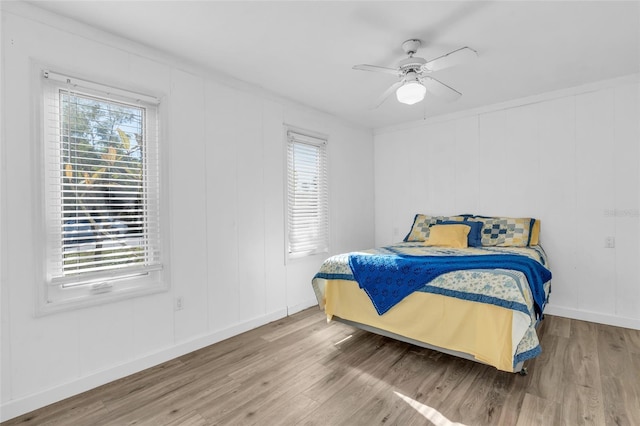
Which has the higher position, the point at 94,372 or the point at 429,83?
the point at 429,83

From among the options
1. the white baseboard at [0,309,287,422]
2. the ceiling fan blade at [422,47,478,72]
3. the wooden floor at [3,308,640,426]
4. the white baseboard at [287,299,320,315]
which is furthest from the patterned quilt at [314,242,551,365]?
the white baseboard at [0,309,287,422]

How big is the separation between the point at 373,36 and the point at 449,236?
234 cm

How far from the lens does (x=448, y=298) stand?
2.38 metres

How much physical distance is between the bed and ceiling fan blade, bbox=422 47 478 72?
152 centimetres

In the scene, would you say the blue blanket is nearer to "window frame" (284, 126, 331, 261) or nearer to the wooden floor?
the wooden floor

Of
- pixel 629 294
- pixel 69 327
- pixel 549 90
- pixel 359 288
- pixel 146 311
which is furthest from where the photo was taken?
pixel 549 90

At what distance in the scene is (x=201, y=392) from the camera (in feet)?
7.10

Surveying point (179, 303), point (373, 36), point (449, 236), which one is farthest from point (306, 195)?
point (373, 36)

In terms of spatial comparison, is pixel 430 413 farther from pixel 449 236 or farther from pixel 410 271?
pixel 449 236

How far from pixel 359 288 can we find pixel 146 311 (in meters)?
1.79

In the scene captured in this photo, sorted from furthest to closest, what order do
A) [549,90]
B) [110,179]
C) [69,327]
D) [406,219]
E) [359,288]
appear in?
[406,219]
[549,90]
[359,288]
[110,179]
[69,327]

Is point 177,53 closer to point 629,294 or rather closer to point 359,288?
point 359,288

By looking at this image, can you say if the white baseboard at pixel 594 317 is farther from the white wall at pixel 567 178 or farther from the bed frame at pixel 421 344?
the bed frame at pixel 421 344

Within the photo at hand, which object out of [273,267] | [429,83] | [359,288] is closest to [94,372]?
[273,267]
